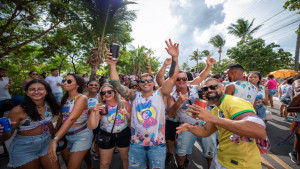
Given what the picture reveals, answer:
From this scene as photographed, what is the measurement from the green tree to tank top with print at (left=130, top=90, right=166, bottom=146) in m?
16.5

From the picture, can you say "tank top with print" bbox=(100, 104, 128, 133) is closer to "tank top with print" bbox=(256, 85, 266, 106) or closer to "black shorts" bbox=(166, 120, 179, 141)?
"black shorts" bbox=(166, 120, 179, 141)

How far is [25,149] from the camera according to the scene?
1.96m

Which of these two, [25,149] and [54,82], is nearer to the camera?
[25,149]

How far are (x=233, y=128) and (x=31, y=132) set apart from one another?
289cm

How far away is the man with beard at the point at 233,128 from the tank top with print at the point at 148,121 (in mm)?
545

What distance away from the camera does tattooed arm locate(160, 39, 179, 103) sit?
7.43 feet

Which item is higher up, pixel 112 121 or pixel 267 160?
pixel 112 121

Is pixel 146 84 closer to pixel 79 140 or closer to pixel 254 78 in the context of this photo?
pixel 79 140

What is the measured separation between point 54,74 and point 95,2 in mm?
4692

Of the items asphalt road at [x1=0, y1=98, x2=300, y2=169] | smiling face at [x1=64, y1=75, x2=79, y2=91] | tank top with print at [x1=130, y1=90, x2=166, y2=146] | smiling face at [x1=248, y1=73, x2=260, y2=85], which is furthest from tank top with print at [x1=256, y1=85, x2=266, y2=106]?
smiling face at [x1=64, y1=75, x2=79, y2=91]

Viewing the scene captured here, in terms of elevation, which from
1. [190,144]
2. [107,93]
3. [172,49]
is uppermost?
[172,49]

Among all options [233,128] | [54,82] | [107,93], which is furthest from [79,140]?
[54,82]

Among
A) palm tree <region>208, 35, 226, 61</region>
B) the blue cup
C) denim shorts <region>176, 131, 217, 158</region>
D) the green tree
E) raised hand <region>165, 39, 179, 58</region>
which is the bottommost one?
denim shorts <region>176, 131, 217, 158</region>

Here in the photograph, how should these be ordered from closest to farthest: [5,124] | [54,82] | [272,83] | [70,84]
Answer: [5,124], [70,84], [54,82], [272,83]
